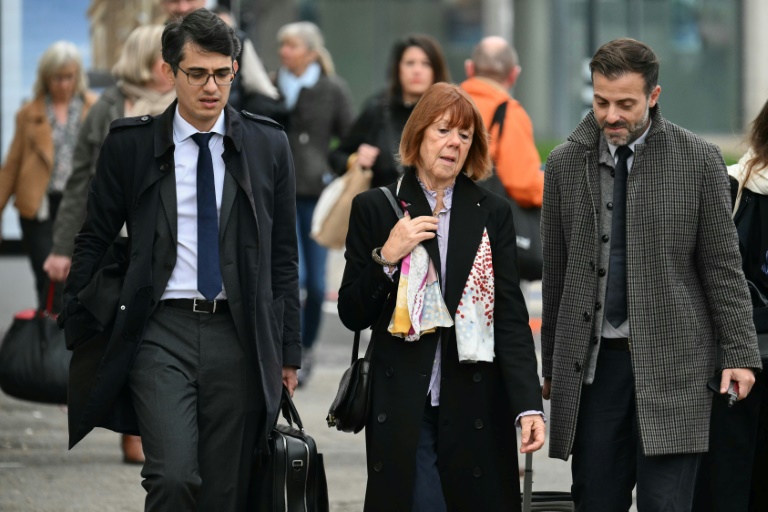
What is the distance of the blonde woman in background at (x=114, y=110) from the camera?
7.41 metres

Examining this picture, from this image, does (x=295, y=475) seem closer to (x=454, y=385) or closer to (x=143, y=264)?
(x=454, y=385)

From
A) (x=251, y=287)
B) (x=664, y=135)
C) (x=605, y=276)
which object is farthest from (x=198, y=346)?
(x=664, y=135)

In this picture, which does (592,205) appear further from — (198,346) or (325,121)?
(325,121)

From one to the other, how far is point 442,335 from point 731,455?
4.26ft

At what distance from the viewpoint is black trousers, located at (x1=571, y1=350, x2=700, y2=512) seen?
16.6 ft

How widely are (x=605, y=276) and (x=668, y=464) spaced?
647mm

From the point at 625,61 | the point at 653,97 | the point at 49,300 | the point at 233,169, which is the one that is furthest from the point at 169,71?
the point at 49,300

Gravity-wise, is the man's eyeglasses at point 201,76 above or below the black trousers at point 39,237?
above

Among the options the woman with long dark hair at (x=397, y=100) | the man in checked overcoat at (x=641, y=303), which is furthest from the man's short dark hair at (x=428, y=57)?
the man in checked overcoat at (x=641, y=303)

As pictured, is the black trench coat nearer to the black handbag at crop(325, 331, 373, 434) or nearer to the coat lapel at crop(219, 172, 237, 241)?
the coat lapel at crop(219, 172, 237, 241)

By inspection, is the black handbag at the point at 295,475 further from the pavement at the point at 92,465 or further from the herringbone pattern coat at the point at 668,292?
the pavement at the point at 92,465

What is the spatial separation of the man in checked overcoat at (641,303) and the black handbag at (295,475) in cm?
81

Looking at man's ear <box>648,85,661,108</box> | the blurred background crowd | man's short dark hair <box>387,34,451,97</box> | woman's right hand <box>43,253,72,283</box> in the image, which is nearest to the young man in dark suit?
man's ear <box>648,85,661,108</box>

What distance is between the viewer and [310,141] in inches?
410
